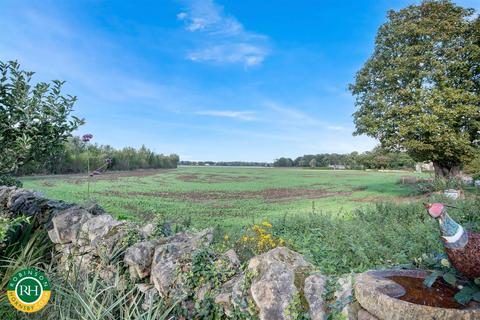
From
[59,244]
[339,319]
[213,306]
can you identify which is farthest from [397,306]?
[59,244]

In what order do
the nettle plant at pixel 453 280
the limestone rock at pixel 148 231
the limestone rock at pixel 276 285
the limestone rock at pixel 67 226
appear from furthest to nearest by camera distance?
the limestone rock at pixel 67 226, the limestone rock at pixel 148 231, the limestone rock at pixel 276 285, the nettle plant at pixel 453 280

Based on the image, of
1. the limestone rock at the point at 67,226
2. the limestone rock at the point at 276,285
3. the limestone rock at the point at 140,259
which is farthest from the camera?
the limestone rock at the point at 67,226

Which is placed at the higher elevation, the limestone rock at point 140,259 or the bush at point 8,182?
the bush at point 8,182

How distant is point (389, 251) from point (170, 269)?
3102mm

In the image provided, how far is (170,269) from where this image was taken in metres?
3.22

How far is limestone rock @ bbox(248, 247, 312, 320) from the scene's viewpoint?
2.33m

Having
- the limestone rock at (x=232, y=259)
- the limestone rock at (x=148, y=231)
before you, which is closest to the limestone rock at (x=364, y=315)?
the limestone rock at (x=232, y=259)

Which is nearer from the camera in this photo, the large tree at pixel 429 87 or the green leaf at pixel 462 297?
the green leaf at pixel 462 297

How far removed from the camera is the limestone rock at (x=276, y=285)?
7.63 ft

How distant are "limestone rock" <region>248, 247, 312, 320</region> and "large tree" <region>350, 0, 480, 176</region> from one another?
1504 cm

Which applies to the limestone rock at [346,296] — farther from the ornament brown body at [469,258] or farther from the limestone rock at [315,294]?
the ornament brown body at [469,258]

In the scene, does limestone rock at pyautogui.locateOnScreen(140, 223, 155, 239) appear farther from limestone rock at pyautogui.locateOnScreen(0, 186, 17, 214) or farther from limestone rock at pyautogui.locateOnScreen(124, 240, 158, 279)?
limestone rock at pyautogui.locateOnScreen(0, 186, 17, 214)

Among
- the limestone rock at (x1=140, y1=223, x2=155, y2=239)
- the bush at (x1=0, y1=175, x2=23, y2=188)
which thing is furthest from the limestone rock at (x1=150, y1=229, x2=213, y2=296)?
the bush at (x1=0, y1=175, x2=23, y2=188)

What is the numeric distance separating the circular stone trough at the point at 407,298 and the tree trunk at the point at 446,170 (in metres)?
18.0
